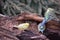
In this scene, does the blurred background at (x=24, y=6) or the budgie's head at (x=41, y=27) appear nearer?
the budgie's head at (x=41, y=27)

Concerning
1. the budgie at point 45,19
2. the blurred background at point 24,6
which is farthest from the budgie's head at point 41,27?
the blurred background at point 24,6

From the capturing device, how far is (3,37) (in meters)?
1.73

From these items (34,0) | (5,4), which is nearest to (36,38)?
(5,4)

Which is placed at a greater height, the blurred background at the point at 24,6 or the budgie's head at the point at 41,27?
the blurred background at the point at 24,6

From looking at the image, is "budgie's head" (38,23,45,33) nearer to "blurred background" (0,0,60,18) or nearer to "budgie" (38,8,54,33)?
"budgie" (38,8,54,33)

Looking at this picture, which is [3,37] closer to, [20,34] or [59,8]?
[20,34]

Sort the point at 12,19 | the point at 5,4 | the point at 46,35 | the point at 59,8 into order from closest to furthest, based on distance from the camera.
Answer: the point at 46,35, the point at 12,19, the point at 5,4, the point at 59,8

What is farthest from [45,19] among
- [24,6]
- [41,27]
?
[24,6]

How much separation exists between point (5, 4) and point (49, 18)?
8.59ft

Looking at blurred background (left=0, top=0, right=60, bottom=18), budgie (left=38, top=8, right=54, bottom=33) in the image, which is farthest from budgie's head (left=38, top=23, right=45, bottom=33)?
blurred background (left=0, top=0, right=60, bottom=18)

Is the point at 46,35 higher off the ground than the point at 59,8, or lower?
lower

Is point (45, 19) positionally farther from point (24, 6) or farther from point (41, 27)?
point (24, 6)

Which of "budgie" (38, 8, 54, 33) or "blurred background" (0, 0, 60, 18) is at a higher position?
"blurred background" (0, 0, 60, 18)

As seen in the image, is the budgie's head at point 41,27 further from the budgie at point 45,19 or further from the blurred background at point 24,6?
the blurred background at point 24,6
